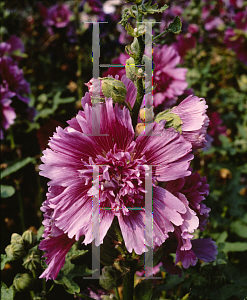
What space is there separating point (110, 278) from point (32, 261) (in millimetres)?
256

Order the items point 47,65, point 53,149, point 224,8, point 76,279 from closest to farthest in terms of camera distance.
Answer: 1. point 53,149
2. point 76,279
3. point 47,65
4. point 224,8

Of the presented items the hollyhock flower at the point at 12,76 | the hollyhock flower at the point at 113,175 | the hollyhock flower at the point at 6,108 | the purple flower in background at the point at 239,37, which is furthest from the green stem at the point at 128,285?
the purple flower in background at the point at 239,37

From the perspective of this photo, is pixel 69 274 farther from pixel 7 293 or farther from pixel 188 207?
pixel 188 207

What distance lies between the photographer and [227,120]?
2.45 m

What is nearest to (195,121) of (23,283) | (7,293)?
(23,283)

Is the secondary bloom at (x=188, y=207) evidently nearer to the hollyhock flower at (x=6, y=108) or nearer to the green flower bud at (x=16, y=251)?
the green flower bud at (x=16, y=251)

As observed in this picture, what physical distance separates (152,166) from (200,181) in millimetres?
143

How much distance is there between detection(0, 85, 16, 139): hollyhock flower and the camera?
4.89 feet

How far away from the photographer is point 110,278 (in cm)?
87

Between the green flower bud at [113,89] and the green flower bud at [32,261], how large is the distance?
1.88ft

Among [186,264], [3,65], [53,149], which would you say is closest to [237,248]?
[186,264]

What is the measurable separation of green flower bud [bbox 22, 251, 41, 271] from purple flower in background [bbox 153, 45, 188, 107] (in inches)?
30.9

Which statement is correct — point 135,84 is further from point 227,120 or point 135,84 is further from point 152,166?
point 227,120

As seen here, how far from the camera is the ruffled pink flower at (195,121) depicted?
70cm
